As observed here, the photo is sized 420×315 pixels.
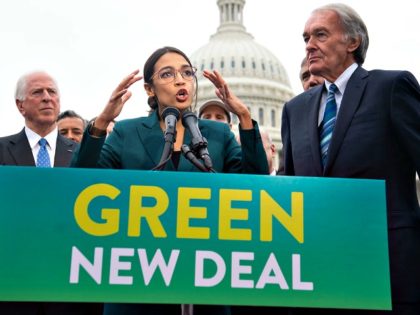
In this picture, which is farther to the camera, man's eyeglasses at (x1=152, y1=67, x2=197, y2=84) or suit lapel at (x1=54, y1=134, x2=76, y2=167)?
suit lapel at (x1=54, y1=134, x2=76, y2=167)

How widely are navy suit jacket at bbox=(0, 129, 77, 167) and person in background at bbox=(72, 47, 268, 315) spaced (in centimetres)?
129

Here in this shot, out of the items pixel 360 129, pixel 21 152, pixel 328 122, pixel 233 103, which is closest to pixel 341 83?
pixel 328 122

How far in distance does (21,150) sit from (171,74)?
1.71 metres

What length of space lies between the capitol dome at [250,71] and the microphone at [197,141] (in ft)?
301

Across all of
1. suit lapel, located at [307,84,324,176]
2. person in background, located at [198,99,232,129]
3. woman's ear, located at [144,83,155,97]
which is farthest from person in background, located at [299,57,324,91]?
woman's ear, located at [144,83,155,97]

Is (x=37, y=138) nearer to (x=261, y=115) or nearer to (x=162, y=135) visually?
(x=162, y=135)

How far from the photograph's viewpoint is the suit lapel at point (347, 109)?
3350mm

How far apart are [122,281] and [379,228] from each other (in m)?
1.02

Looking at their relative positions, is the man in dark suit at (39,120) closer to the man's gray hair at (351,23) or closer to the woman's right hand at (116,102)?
the woman's right hand at (116,102)

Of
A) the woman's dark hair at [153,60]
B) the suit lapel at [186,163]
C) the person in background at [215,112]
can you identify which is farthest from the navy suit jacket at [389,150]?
the person in background at [215,112]

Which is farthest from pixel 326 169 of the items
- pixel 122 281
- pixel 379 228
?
pixel 122 281

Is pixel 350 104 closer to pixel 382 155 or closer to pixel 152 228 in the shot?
pixel 382 155

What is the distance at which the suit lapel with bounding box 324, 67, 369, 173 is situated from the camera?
335cm

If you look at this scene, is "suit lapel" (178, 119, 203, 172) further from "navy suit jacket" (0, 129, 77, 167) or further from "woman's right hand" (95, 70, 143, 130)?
"navy suit jacket" (0, 129, 77, 167)
